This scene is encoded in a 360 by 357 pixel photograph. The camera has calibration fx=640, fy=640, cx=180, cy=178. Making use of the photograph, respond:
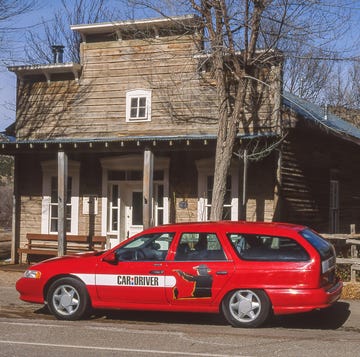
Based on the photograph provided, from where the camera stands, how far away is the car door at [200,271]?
905 cm

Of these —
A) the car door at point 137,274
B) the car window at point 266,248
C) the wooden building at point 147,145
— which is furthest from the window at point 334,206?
the car door at point 137,274

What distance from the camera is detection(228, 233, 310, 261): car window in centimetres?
894

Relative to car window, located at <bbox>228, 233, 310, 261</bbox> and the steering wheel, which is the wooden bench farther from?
car window, located at <bbox>228, 233, 310, 261</bbox>

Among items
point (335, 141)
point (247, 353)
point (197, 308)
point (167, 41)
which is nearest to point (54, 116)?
point (167, 41)

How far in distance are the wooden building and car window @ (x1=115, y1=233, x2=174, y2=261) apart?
18.0 feet

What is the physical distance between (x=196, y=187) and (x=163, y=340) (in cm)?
913

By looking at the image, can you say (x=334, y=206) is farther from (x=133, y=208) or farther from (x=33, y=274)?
(x=33, y=274)

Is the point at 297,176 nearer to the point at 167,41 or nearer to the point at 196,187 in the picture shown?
the point at 196,187

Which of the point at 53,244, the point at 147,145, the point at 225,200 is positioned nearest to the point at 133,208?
the point at 53,244

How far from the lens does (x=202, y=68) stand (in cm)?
1672

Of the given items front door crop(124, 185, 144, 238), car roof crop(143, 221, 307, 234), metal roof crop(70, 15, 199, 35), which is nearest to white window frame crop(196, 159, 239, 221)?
front door crop(124, 185, 144, 238)

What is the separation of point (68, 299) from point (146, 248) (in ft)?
4.76

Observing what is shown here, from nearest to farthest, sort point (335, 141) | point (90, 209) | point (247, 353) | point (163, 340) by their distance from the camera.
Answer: point (247, 353) < point (163, 340) < point (90, 209) < point (335, 141)

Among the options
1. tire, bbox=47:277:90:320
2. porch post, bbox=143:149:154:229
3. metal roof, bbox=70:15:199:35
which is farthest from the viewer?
porch post, bbox=143:149:154:229
